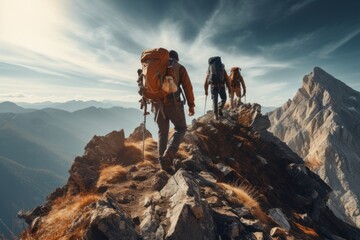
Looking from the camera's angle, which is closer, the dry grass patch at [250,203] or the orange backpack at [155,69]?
the orange backpack at [155,69]

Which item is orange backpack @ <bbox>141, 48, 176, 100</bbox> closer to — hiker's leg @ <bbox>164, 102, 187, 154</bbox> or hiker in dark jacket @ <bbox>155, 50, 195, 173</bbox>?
hiker in dark jacket @ <bbox>155, 50, 195, 173</bbox>

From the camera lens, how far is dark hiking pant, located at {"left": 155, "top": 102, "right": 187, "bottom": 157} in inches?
358

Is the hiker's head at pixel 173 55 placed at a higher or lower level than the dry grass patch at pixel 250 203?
higher

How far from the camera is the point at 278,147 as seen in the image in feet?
64.8

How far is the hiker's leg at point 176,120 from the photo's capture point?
909 centimetres

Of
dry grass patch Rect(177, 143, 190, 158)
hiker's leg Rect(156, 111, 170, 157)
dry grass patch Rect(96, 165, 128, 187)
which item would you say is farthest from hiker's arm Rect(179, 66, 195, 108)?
dry grass patch Rect(177, 143, 190, 158)

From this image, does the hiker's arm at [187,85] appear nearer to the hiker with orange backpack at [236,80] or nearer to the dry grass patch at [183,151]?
the dry grass patch at [183,151]

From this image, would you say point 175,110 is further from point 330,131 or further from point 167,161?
point 330,131

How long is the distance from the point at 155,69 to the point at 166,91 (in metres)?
0.73

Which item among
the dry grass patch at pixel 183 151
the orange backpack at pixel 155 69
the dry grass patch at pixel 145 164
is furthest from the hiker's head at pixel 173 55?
the dry grass patch at pixel 183 151

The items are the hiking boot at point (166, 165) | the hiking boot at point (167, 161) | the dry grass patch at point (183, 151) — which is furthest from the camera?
the dry grass patch at point (183, 151)

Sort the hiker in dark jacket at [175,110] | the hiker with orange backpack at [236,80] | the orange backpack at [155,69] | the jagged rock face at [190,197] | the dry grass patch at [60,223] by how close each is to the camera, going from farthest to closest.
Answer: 1. the hiker with orange backpack at [236,80]
2. the hiker in dark jacket at [175,110]
3. the orange backpack at [155,69]
4. the jagged rock face at [190,197]
5. the dry grass patch at [60,223]

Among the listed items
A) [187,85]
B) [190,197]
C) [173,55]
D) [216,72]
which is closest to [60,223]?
[190,197]

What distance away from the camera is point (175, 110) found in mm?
9070
